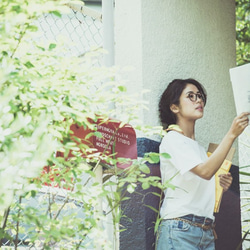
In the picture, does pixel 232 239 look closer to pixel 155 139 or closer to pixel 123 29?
pixel 155 139

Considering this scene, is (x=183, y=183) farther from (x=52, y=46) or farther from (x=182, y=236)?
(x=52, y=46)

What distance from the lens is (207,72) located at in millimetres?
3809

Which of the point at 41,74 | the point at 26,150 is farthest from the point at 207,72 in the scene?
the point at 26,150

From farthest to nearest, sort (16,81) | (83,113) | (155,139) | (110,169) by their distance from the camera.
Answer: (155,139), (110,169), (83,113), (16,81)

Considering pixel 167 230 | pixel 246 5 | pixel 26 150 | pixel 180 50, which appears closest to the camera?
pixel 26 150

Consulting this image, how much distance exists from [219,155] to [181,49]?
100 cm

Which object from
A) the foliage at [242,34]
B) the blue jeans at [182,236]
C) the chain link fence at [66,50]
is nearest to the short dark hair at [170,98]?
the chain link fence at [66,50]

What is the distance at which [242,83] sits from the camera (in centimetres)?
286

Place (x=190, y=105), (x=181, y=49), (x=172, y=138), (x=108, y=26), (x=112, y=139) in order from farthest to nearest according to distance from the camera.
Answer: (x=181, y=49), (x=108, y=26), (x=190, y=105), (x=172, y=138), (x=112, y=139)

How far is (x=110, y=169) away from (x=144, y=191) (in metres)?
0.68

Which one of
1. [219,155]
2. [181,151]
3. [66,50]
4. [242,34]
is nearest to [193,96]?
[181,151]

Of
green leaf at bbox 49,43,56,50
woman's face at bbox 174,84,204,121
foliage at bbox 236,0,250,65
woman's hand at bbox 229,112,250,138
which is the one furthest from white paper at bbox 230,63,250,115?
foliage at bbox 236,0,250,65

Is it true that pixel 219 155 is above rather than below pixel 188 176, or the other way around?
above

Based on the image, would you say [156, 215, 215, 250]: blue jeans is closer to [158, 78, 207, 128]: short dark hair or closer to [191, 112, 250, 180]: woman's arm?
[191, 112, 250, 180]: woman's arm
